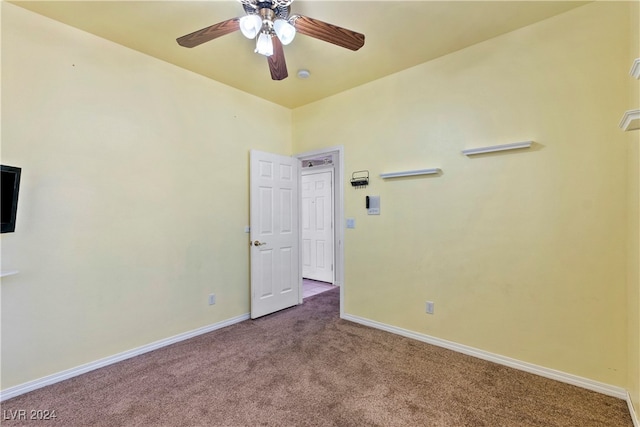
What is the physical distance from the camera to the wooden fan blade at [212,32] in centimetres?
184

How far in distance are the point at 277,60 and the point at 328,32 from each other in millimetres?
456

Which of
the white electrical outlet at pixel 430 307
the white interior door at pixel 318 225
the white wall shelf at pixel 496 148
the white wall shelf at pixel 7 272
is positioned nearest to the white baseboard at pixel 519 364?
the white electrical outlet at pixel 430 307

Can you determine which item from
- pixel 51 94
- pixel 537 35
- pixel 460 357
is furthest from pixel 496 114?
pixel 51 94

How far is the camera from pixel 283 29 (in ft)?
5.95

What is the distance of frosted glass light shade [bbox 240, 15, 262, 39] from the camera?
1.74 m

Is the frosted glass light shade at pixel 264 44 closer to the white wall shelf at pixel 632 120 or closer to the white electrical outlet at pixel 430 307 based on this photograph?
the white wall shelf at pixel 632 120

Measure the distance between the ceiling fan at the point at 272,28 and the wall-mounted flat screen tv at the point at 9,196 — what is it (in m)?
1.44

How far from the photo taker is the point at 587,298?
212cm

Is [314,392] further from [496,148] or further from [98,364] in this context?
[496,148]

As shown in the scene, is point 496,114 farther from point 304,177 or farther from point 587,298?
point 304,177

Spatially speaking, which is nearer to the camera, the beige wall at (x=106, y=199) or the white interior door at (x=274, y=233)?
the beige wall at (x=106, y=199)

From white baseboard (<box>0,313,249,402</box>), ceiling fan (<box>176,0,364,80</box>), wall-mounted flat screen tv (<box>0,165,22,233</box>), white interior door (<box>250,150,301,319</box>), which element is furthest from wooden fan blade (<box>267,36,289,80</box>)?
white baseboard (<box>0,313,249,402</box>)

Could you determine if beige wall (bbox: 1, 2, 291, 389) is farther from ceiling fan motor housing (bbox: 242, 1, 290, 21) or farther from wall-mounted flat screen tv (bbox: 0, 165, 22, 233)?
ceiling fan motor housing (bbox: 242, 1, 290, 21)

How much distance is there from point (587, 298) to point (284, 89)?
3.43 meters
